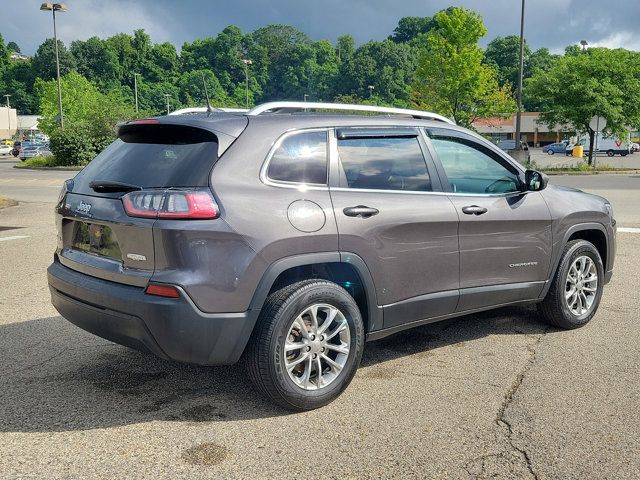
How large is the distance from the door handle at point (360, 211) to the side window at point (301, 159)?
21 cm

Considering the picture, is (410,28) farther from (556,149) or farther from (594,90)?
(594,90)

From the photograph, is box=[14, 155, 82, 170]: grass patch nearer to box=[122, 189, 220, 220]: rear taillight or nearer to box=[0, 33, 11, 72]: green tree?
box=[122, 189, 220, 220]: rear taillight

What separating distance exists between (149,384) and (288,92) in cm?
14946

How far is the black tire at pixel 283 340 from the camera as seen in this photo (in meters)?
3.55

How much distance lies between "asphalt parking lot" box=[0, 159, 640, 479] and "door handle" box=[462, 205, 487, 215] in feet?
3.34

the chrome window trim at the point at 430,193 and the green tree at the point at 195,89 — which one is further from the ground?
the green tree at the point at 195,89

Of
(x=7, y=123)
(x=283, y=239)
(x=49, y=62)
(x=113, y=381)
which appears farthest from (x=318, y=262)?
(x=49, y=62)

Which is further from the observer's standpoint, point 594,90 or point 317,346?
point 594,90

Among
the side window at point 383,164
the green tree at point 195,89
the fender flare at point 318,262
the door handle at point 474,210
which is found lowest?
the fender flare at point 318,262

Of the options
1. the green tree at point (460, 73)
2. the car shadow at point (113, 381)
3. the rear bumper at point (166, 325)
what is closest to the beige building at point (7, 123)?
the green tree at point (460, 73)

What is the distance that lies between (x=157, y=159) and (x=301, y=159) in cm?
81

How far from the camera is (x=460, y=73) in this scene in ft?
118

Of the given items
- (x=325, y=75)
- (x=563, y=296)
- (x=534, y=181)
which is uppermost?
(x=325, y=75)

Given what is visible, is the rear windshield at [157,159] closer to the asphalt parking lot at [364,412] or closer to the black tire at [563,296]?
the asphalt parking lot at [364,412]
